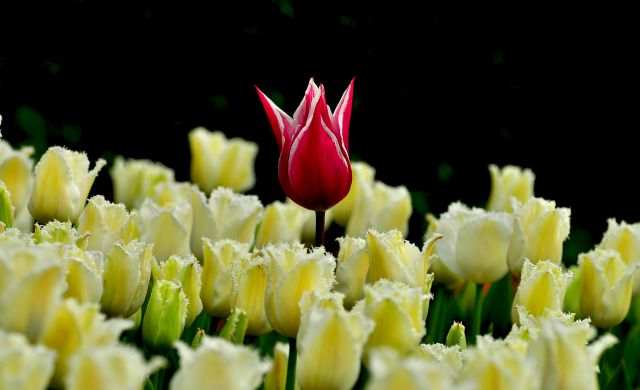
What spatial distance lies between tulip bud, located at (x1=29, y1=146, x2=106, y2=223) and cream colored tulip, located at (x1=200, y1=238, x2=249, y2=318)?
0.28 m

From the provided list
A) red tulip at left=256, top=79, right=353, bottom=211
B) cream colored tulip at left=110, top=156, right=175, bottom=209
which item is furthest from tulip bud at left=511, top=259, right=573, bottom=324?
cream colored tulip at left=110, top=156, right=175, bottom=209

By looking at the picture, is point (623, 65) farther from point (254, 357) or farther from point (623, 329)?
point (254, 357)

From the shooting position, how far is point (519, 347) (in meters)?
1.03

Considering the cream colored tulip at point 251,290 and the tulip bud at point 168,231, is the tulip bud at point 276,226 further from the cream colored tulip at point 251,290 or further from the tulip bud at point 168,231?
the cream colored tulip at point 251,290

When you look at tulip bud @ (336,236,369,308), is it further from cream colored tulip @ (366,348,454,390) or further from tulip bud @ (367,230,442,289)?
cream colored tulip @ (366,348,454,390)

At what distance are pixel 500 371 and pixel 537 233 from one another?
781 millimetres

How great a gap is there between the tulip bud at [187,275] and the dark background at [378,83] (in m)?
2.32

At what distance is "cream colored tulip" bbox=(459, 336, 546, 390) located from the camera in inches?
35.1

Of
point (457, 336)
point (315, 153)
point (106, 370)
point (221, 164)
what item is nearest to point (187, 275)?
point (315, 153)

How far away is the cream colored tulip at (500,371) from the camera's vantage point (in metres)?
0.89

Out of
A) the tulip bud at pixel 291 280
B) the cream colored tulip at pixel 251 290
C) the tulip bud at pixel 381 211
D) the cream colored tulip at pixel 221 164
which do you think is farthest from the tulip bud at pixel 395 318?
the cream colored tulip at pixel 221 164

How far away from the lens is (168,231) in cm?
164

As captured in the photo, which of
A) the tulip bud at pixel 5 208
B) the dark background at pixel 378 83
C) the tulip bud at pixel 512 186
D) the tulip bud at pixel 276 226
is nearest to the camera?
the tulip bud at pixel 5 208

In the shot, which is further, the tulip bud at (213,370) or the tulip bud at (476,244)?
the tulip bud at (476,244)
